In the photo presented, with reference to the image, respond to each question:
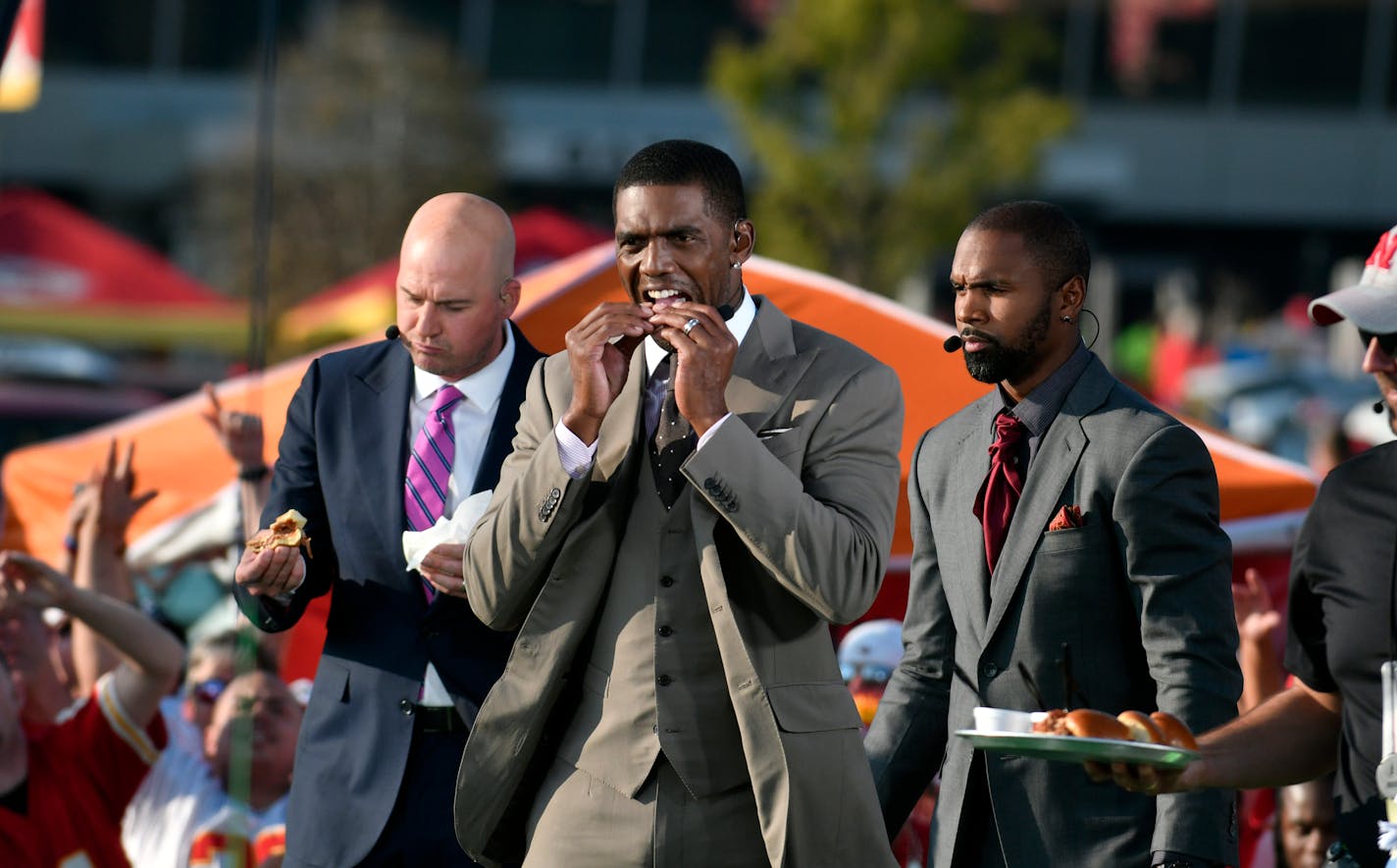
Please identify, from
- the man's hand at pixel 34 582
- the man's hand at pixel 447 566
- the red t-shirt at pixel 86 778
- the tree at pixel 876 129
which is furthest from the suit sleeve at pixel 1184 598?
the tree at pixel 876 129

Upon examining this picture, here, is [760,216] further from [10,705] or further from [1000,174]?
[10,705]

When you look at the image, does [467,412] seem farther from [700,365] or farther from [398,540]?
[700,365]

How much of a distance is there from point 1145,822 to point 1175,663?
0.30 meters

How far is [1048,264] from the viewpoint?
3.45 m

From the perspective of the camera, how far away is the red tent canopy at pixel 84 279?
1475 cm

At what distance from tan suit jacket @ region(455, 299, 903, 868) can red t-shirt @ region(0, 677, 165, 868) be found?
85.6 inches

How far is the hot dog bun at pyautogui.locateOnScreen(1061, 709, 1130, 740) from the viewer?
2.76 metres

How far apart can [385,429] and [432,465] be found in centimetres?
12

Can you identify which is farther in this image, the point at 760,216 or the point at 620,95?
the point at 620,95

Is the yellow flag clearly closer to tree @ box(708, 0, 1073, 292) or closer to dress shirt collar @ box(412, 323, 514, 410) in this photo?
dress shirt collar @ box(412, 323, 514, 410)

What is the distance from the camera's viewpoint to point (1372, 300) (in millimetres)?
3131

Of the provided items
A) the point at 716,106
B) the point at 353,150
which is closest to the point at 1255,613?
the point at 353,150

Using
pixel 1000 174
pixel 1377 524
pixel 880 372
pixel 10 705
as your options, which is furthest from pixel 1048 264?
pixel 1000 174

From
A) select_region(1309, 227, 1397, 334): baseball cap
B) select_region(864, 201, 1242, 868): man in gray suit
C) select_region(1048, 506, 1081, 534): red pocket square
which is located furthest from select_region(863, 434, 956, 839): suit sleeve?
select_region(1309, 227, 1397, 334): baseball cap
